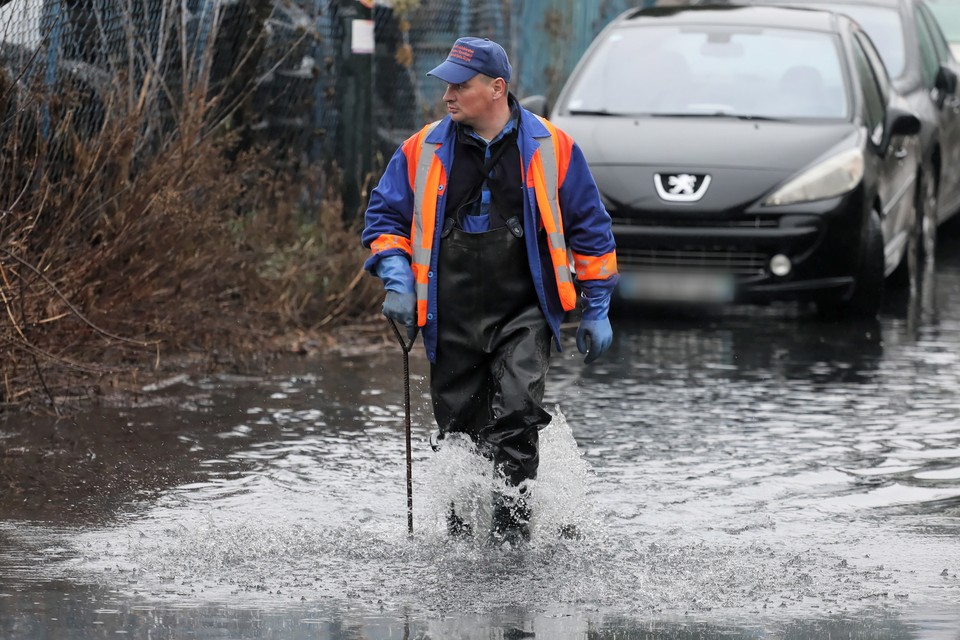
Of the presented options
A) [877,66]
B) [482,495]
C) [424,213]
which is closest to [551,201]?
[424,213]

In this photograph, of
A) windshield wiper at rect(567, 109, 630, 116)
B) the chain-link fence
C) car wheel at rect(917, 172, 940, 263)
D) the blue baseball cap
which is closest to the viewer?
the blue baseball cap

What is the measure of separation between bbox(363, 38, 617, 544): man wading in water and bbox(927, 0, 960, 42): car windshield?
13.1 meters

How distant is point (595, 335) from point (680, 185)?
14.3ft

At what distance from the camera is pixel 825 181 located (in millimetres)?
10086

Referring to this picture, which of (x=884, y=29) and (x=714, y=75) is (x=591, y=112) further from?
(x=884, y=29)

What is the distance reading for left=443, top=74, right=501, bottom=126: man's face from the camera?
18.4 ft

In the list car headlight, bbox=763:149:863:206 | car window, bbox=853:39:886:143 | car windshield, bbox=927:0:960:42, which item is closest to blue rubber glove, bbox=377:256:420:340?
car headlight, bbox=763:149:863:206

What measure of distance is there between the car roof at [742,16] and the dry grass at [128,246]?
322 cm

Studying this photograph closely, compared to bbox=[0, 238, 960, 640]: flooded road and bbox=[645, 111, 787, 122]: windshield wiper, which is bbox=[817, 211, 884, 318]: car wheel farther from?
bbox=[0, 238, 960, 640]: flooded road

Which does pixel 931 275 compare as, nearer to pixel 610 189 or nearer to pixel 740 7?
pixel 740 7

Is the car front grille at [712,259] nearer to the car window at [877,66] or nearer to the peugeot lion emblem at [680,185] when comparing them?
the peugeot lion emblem at [680,185]

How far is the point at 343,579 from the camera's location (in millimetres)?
5328

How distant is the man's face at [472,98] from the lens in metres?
5.61

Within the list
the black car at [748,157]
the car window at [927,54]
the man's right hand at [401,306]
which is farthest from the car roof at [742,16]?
the man's right hand at [401,306]
